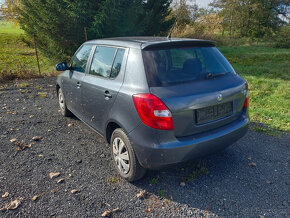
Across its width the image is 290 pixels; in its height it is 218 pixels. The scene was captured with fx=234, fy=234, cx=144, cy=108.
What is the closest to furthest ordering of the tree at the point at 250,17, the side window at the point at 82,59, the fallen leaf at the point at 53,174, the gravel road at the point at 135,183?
the gravel road at the point at 135,183, the fallen leaf at the point at 53,174, the side window at the point at 82,59, the tree at the point at 250,17

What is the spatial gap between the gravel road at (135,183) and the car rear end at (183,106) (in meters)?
0.54

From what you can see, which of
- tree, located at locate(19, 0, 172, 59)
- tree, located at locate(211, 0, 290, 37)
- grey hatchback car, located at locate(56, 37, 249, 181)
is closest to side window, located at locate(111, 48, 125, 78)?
grey hatchback car, located at locate(56, 37, 249, 181)

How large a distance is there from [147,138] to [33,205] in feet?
5.21

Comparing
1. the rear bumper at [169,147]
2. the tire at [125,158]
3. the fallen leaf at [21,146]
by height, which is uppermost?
the rear bumper at [169,147]

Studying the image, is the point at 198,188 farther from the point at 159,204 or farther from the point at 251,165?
the point at 251,165

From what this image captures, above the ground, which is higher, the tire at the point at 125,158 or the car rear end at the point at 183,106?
the car rear end at the point at 183,106

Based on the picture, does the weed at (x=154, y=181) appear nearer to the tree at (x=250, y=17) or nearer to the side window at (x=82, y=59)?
the side window at (x=82, y=59)

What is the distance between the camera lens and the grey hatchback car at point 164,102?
258 cm

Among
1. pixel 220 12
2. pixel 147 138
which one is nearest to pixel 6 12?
pixel 220 12

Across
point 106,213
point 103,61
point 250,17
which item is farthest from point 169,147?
point 250,17

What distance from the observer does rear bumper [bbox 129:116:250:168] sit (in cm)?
257

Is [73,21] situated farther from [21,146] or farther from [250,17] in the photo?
[250,17]

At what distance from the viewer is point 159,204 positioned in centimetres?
277

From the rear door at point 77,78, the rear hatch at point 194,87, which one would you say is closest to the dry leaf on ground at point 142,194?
the rear hatch at point 194,87
